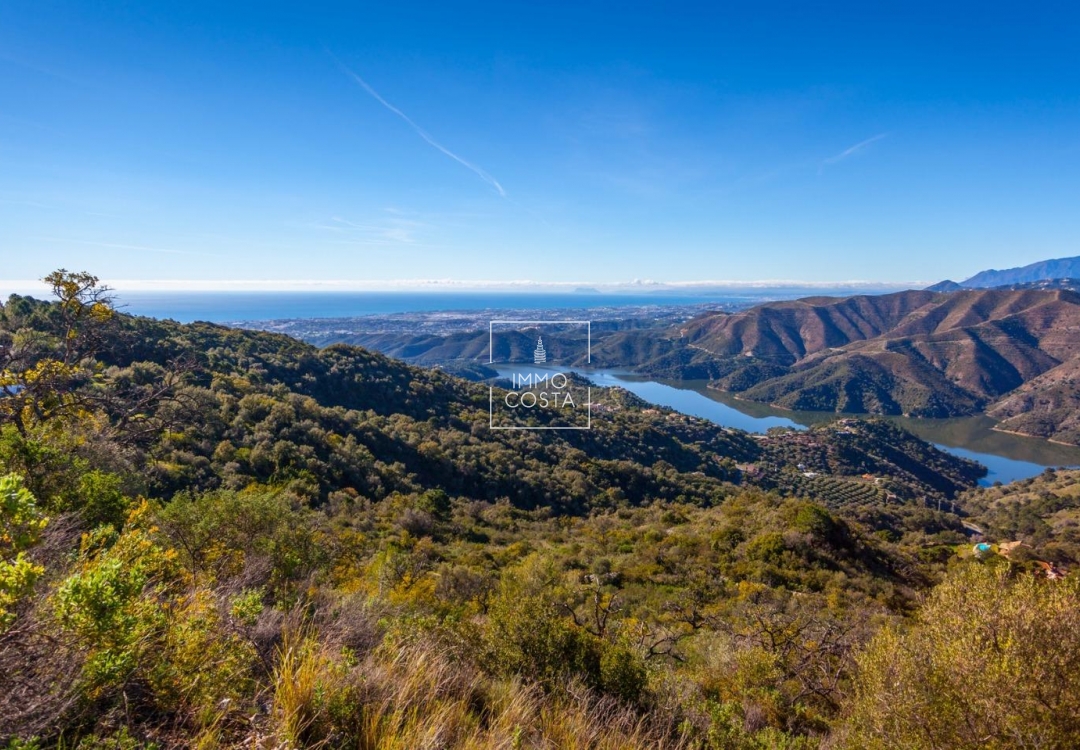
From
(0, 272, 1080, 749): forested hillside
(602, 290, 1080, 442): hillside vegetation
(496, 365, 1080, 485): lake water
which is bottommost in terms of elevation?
(496, 365, 1080, 485): lake water

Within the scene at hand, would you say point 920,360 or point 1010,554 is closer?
point 1010,554

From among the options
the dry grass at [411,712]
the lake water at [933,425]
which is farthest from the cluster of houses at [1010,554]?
the lake water at [933,425]

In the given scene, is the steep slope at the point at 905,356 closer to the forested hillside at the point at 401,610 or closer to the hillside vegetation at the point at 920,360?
the hillside vegetation at the point at 920,360

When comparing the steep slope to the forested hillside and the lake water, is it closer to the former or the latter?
the lake water

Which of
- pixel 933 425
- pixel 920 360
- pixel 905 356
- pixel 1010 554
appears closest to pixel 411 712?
pixel 1010 554

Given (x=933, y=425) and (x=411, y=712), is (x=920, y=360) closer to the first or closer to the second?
(x=933, y=425)

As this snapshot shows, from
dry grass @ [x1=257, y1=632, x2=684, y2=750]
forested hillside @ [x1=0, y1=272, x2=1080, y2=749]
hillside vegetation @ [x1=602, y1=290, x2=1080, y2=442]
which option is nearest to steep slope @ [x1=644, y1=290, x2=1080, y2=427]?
hillside vegetation @ [x1=602, y1=290, x2=1080, y2=442]

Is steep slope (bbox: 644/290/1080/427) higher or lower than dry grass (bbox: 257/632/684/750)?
lower
